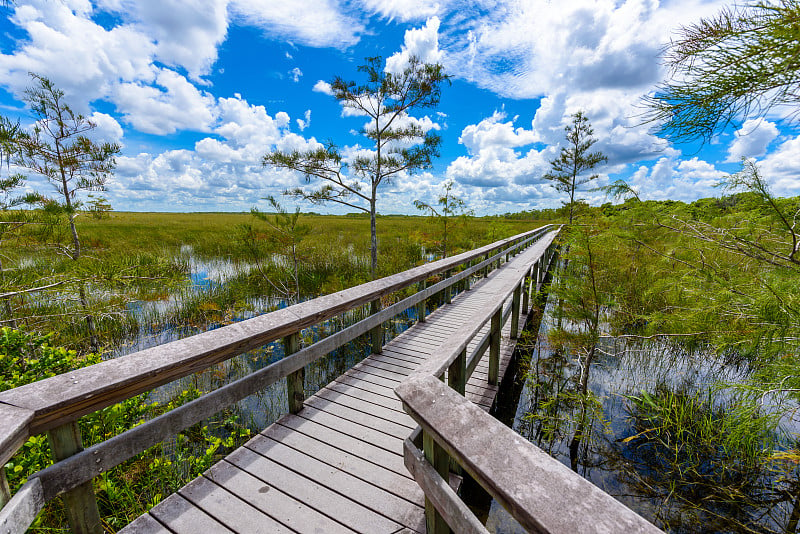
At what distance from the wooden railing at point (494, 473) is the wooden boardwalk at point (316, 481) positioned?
0.54 metres

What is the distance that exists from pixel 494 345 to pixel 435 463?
8.09 ft

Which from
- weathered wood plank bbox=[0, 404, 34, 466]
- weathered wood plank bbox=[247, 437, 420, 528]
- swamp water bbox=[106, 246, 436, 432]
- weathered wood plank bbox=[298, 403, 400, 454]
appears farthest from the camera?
swamp water bbox=[106, 246, 436, 432]

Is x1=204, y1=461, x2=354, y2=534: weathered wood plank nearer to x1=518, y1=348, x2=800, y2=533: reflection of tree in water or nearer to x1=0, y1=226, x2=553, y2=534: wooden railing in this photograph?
x1=0, y1=226, x2=553, y2=534: wooden railing

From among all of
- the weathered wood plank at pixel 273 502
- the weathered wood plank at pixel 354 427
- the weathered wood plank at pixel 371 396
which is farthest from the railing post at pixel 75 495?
the weathered wood plank at pixel 371 396

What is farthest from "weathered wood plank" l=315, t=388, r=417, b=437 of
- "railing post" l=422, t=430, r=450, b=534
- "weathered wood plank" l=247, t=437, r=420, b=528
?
"railing post" l=422, t=430, r=450, b=534

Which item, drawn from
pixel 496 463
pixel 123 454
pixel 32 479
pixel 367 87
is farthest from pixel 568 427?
pixel 367 87

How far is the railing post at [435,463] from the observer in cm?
143

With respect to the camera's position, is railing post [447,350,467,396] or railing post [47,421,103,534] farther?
railing post [447,350,467,396]

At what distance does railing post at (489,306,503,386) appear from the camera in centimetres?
365

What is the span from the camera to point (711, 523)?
2936 millimetres

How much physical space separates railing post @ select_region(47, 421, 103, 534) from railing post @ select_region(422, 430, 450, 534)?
1.50 metres

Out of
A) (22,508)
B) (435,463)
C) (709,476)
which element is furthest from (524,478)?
(709,476)

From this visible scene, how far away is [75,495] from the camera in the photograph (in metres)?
1.50

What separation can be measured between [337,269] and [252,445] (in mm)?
9914
